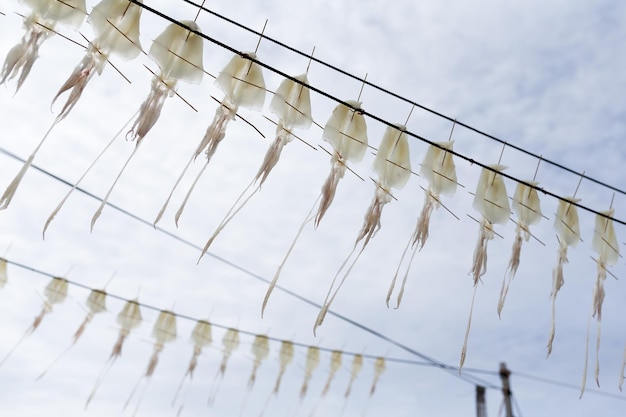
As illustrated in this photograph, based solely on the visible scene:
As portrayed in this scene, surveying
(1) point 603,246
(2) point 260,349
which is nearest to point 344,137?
(1) point 603,246

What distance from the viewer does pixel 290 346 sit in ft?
36.1

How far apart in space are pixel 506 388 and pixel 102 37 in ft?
30.0

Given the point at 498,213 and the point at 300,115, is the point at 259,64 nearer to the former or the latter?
the point at 300,115

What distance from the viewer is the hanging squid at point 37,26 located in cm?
330

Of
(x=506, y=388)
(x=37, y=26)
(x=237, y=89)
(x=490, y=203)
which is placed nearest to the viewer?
(x=37, y=26)

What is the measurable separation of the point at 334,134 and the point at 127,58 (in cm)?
151

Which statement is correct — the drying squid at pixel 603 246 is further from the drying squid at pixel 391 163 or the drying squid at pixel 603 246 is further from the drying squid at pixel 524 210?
the drying squid at pixel 391 163

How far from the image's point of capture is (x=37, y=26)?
3.44 meters

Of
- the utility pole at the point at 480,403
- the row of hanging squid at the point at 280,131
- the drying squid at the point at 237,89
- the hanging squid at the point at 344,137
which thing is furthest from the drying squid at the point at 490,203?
the utility pole at the point at 480,403

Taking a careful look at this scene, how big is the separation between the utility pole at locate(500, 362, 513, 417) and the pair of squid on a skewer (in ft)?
29.2

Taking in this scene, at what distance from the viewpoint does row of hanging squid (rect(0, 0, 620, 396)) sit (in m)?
3.42

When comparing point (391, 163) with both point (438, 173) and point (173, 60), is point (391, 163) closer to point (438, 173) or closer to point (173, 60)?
point (438, 173)

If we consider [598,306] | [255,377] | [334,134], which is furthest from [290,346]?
[334,134]

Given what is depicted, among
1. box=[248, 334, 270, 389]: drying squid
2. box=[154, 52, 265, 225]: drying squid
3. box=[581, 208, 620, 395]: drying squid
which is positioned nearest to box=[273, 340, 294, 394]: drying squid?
box=[248, 334, 270, 389]: drying squid
